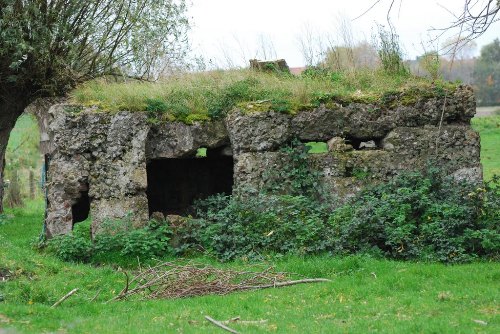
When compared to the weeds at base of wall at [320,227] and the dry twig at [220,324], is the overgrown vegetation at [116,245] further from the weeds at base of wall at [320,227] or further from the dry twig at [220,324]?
the dry twig at [220,324]

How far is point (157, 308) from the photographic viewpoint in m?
9.67

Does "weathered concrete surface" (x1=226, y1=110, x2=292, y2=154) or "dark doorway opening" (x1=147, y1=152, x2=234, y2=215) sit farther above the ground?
"weathered concrete surface" (x1=226, y1=110, x2=292, y2=154)

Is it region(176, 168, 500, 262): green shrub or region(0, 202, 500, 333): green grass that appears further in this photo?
region(176, 168, 500, 262): green shrub

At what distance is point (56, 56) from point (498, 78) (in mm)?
43276

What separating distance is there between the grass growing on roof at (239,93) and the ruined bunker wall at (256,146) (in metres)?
0.20

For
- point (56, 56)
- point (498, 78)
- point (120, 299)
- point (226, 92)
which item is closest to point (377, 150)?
point (226, 92)

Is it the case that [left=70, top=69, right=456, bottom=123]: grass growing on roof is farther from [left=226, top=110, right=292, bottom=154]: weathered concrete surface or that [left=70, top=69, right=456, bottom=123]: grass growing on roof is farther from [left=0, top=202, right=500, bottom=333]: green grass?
[left=0, top=202, right=500, bottom=333]: green grass

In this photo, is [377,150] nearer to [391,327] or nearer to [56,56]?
[391,327]

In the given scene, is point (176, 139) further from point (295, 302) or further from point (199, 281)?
point (295, 302)

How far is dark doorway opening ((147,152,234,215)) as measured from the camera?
17172 millimetres

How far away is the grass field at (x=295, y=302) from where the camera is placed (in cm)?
838

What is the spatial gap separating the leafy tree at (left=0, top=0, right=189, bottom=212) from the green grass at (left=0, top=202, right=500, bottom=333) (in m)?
6.29

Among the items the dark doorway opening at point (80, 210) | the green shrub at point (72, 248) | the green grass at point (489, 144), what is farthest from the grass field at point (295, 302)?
the green grass at point (489, 144)

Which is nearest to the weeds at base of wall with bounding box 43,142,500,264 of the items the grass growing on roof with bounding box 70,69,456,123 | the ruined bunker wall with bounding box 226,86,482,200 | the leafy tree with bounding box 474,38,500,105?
the ruined bunker wall with bounding box 226,86,482,200
